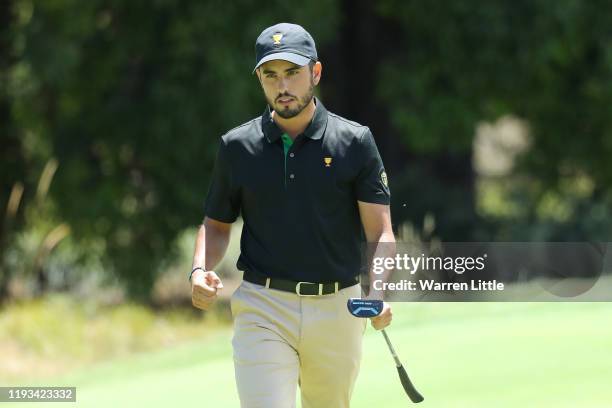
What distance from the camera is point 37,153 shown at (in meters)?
15.7

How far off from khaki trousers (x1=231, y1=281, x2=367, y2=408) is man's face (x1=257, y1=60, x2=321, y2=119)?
2.44 feet

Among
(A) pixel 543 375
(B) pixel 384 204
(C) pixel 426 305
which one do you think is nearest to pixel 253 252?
(B) pixel 384 204

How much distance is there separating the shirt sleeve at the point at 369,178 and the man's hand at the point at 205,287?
0.69 metres

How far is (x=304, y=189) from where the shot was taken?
4922 mm

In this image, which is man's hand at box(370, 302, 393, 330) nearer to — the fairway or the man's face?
the man's face

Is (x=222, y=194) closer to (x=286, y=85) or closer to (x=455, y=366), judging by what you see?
(x=286, y=85)

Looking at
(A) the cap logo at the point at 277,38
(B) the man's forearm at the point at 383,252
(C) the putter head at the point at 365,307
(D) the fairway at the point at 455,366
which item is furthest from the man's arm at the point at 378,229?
(D) the fairway at the point at 455,366

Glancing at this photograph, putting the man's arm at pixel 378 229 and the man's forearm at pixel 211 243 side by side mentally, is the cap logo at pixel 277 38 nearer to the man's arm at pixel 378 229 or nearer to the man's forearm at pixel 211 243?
the man's arm at pixel 378 229

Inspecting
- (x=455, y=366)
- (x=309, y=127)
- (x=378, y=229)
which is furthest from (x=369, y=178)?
(x=455, y=366)

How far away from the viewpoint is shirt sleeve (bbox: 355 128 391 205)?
493 centimetres

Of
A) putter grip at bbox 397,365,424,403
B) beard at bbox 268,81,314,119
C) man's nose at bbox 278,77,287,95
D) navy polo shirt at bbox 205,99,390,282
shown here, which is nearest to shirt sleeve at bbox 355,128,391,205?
navy polo shirt at bbox 205,99,390,282

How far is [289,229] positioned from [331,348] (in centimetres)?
52

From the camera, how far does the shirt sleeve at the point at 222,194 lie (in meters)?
5.03

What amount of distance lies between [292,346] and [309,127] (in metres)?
0.90
